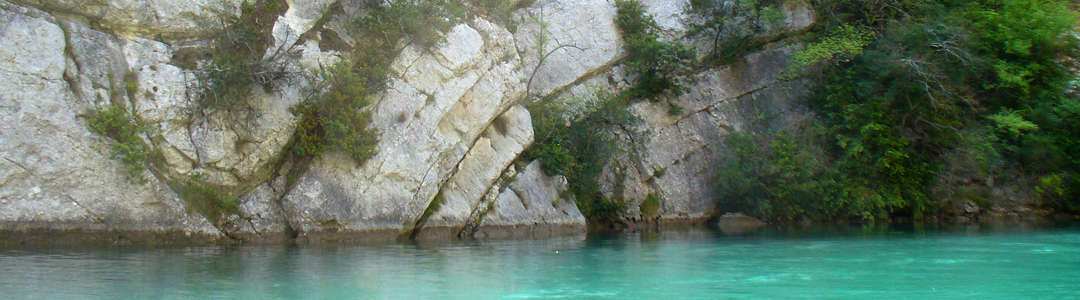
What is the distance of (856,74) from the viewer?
20.5m

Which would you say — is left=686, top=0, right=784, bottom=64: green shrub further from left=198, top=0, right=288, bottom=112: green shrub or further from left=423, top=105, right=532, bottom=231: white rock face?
left=198, top=0, right=288, bottom=112: green shrub

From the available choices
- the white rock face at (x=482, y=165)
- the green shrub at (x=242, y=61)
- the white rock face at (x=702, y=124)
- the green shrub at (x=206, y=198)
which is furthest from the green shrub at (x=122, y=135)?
the white rock face at (x=702, y=124)

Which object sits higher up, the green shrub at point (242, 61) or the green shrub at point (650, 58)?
the green shrub at point (650, 58)

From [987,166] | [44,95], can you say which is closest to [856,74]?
[987,166]

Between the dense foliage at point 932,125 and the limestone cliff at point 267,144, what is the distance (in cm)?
274

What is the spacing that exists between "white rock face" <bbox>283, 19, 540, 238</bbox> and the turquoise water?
1876mm

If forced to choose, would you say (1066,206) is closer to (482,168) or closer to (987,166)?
(987,166)

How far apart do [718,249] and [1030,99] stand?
1365 centimetres

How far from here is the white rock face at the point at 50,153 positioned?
1134 cm

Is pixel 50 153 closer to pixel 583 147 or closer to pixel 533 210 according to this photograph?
pixel 533 210

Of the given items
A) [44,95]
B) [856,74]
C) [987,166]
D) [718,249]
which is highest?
[856,74]

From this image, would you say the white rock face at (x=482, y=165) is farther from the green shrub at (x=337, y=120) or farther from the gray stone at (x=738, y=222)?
the gray stone at (x=738, y=222)

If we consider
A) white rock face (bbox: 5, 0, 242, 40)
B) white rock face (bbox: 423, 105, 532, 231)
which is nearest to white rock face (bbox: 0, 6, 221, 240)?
white rock face (bbox: 5, 0, 242, 40)

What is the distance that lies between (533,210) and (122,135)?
28.2 ft
